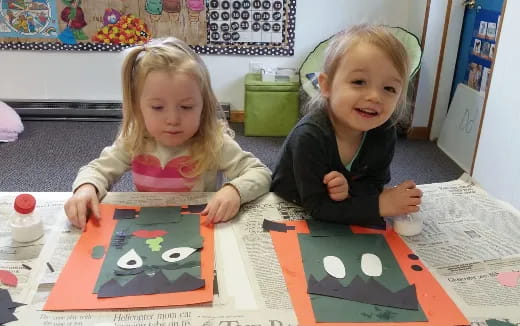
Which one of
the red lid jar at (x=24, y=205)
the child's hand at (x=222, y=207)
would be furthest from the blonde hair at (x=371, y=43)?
the red lid jar at (x=24, y=205)

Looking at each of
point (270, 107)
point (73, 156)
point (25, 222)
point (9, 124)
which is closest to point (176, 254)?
point (25, 222)

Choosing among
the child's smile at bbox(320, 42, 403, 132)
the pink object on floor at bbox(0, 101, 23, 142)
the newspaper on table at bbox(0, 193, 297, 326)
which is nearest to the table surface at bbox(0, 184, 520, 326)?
the newspaper on table at bbox(0, 193, 297, 326)

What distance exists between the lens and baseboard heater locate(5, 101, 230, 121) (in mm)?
3062

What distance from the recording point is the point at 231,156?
1042 mm

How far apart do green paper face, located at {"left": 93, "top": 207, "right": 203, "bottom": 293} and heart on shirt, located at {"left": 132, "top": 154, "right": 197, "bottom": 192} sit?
0.17 meters

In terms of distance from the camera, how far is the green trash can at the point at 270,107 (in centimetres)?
283

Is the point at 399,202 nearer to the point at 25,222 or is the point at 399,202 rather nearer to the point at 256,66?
the point at 25,222

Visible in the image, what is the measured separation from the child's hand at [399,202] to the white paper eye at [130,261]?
0.43m

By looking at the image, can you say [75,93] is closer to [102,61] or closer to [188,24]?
[102,61]

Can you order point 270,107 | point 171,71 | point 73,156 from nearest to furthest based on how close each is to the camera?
point 171,71 < point 73,156 < point 270,107

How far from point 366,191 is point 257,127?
2.01 meters

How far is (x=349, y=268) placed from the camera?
707mm

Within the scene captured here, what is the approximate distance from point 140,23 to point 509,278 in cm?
273

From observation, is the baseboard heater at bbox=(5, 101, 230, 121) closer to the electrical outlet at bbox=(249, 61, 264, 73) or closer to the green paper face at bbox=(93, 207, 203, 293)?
the electrical outlet at bbox=(249, 61, 264, 73)
